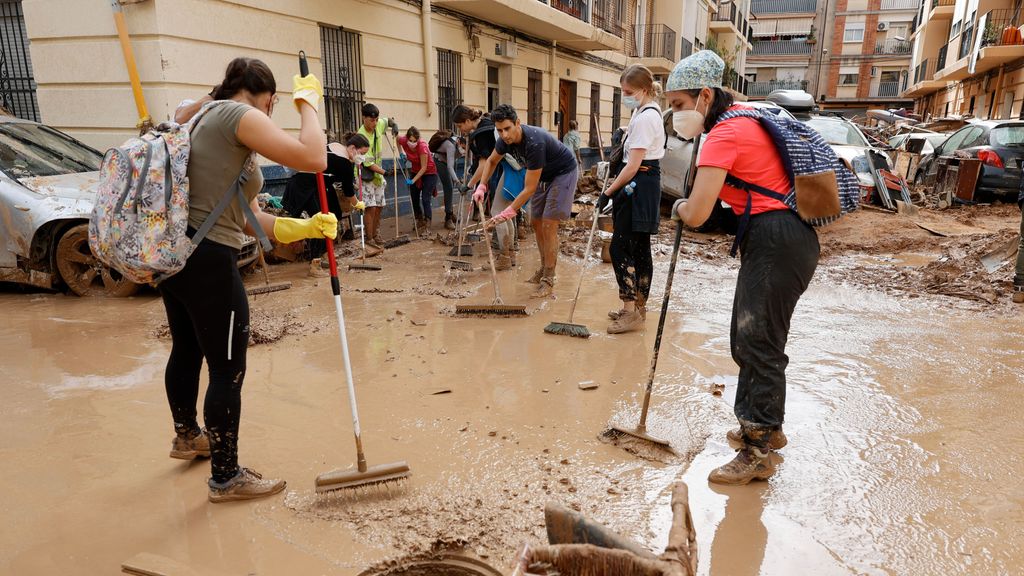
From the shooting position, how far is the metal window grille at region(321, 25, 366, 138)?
9.29 metres

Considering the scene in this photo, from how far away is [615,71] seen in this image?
68.9 ft

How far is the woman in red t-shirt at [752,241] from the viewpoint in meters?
2.57

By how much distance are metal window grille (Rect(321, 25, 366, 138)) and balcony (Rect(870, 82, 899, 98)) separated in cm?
4390

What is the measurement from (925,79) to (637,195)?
35738mm

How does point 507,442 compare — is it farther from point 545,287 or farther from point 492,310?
point 545,287

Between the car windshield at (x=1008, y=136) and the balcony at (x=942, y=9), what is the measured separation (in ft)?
79.6

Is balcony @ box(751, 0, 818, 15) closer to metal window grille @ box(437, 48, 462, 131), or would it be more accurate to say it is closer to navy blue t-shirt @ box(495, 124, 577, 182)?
metal window grille @ box(437, 48, 462, 131)

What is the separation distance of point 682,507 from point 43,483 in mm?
2716

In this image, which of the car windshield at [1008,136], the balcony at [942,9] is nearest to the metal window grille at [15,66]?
the car windshield at [1008,136]

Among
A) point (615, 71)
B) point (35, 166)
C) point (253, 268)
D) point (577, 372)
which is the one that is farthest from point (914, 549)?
point (615, 71)

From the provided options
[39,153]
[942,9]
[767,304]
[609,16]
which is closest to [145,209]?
[767,304]

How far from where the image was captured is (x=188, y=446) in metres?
2.83

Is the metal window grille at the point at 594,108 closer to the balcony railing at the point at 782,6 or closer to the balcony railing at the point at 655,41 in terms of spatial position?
the balcony railing at the point at 655,41

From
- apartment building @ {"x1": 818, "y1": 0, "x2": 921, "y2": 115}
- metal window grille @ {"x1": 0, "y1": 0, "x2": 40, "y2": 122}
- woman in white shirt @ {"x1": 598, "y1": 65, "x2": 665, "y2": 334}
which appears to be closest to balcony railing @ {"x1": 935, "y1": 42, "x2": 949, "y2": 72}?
apartment building @ {"x1": 818, "y1": 0, "x2": 921, "y2": 115}
